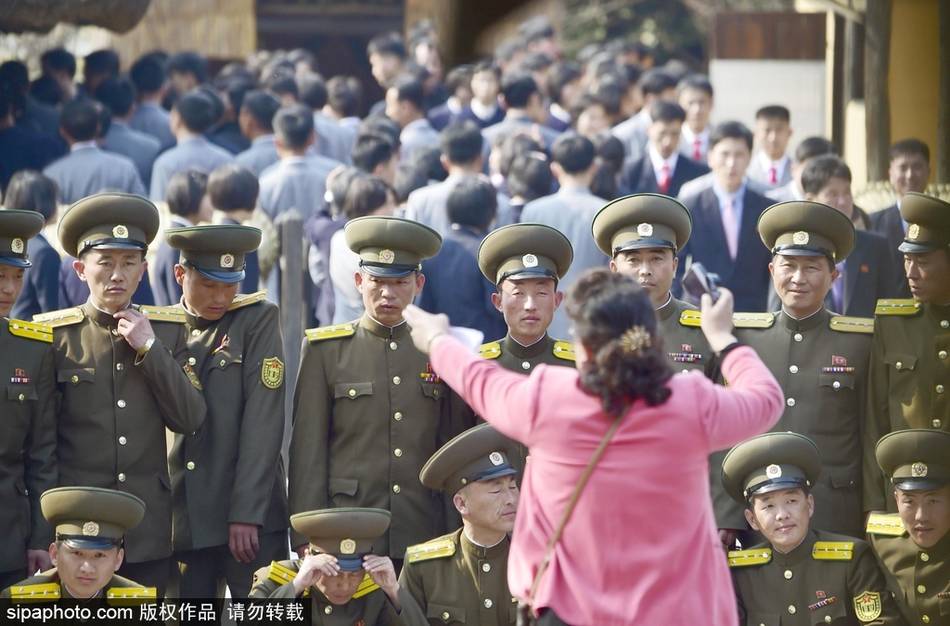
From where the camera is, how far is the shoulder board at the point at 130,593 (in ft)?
18.3

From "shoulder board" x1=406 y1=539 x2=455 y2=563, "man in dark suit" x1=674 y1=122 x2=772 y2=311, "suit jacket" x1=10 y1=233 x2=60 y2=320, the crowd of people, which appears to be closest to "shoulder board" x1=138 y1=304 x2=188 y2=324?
the crowd of people

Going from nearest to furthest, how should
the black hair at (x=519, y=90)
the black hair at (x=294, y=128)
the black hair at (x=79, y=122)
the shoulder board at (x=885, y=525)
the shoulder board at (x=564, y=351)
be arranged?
the shoulder board at (x=885, y=525) → the shoulder board at (x=564, y=351) → the black hair at (x=294, y=128) → the black hair at (x=79, y=122) → the black hair at (x=519, y=90)

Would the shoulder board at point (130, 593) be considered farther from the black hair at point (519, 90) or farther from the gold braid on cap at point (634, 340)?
the black hair at point (519, 90)

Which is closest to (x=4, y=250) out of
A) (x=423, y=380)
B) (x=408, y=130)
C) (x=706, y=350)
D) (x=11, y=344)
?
(x=11, y=344)

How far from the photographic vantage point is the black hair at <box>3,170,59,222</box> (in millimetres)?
8406

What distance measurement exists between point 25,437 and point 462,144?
4.20 meters

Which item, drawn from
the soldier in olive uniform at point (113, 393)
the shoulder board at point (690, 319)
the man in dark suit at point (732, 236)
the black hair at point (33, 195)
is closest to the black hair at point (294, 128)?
the black hair at point (33, 195)

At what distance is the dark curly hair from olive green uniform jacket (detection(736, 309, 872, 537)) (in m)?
2.13

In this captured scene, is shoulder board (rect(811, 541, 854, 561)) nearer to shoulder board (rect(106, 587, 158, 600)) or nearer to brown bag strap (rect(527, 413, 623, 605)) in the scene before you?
brown bag strap (rect(527, 413, 623, 605))

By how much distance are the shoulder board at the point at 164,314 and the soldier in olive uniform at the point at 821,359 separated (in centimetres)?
216

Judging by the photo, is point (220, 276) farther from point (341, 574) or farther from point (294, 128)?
point (294, 128)

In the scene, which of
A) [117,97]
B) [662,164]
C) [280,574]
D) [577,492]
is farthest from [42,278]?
[117,97]

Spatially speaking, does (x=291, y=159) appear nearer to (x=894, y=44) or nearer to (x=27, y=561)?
(x=894, y=44)

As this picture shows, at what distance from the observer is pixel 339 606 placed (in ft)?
18.6
